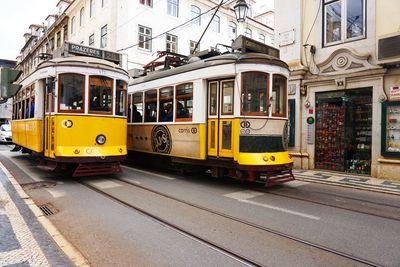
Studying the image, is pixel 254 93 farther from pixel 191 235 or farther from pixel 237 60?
pixel 191 235

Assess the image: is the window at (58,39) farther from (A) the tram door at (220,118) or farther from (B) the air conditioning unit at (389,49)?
(B) the air conditioning unit at (389,49)

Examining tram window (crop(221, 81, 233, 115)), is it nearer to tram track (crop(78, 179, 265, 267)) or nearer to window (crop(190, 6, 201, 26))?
tram track (crop(78, 179, 265, 267))

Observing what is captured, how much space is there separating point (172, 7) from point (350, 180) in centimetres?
1942

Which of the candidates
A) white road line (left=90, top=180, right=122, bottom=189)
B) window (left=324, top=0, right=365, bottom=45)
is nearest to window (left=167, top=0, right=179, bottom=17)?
window (left=324, top=0, right=365, bottom=45)

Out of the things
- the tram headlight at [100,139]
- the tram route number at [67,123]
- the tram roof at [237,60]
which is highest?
the tram roof at [237,60]

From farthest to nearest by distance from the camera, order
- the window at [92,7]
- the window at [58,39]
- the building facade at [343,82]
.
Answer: the window at [58,39] < the window at [92,7] < the building facade at [343,82]

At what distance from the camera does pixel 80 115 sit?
8570 millimetres

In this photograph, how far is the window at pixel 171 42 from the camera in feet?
78.8

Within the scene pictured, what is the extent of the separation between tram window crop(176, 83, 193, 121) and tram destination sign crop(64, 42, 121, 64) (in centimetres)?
298

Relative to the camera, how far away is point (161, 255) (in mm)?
3943

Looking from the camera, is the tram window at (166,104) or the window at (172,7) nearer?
the tram window at (166,104)

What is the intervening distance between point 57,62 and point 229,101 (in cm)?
479

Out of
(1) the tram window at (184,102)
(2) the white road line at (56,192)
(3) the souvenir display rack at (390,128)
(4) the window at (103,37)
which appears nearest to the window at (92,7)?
(4) the window at (103,37)

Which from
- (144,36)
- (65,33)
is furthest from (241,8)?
(65,33)
